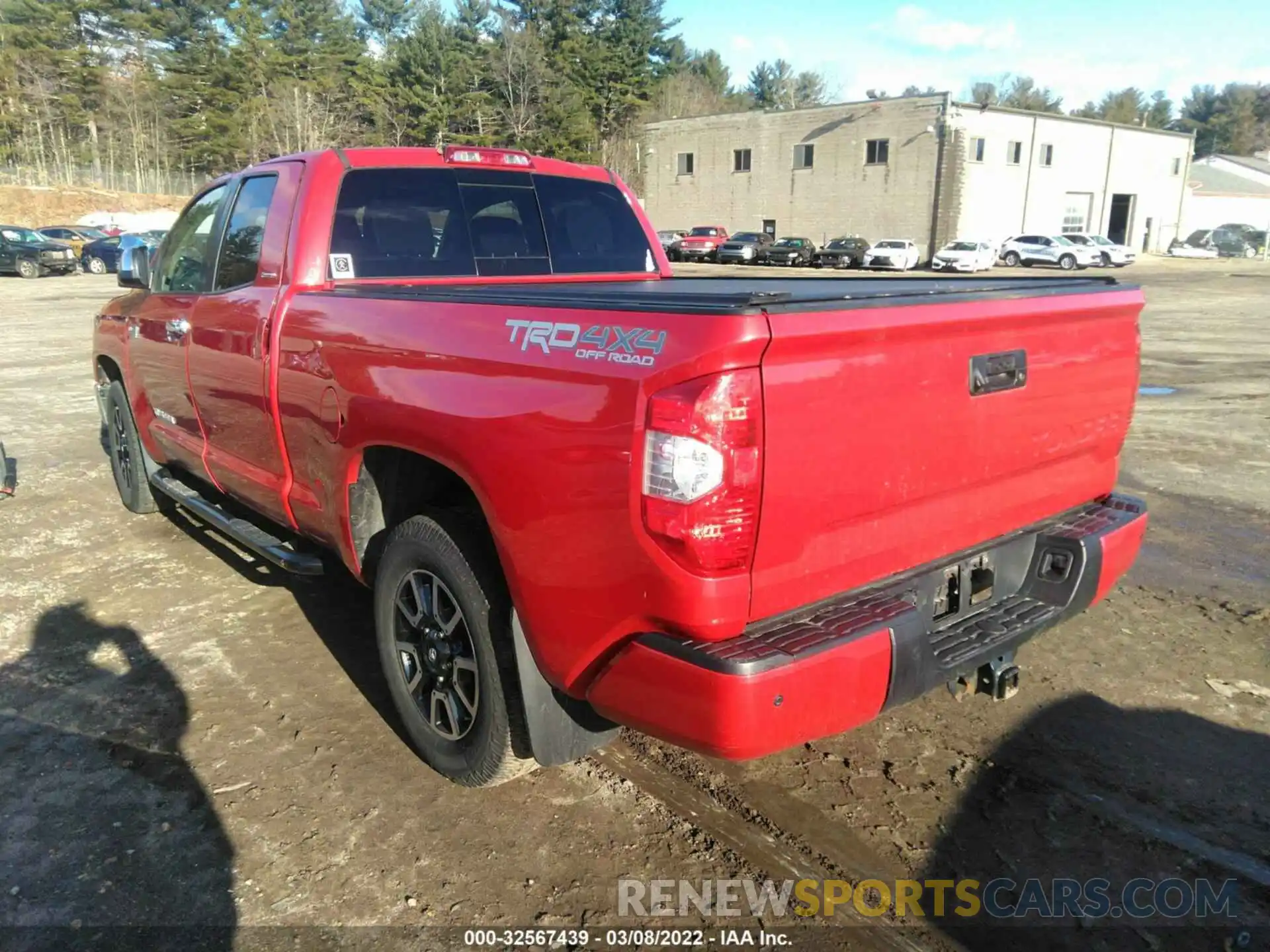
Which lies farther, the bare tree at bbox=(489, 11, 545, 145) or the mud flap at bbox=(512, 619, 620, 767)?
the bare tree at bbox=(489, 11, 545, 145)

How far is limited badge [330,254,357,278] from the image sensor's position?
384 cm

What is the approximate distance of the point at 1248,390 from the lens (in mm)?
10969

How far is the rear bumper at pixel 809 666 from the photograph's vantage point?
7.18 ft

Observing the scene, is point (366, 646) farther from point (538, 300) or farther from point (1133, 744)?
point (1133, 744)

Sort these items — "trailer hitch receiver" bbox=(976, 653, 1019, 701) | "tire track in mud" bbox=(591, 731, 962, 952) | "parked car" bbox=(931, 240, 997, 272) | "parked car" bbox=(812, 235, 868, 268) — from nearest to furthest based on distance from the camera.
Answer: "tire track in mud" bbox=(591, 731, 962, 952) < "trailer hitch receiver" bbox=(976, 653, 1019, 701) < "parked car" bbox=(931, 240, 997, 272) < "parked car" bbox=(812, 235, 868, 268)

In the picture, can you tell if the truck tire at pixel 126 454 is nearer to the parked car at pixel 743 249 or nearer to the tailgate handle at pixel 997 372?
the tailgate handle at pixel 997 372

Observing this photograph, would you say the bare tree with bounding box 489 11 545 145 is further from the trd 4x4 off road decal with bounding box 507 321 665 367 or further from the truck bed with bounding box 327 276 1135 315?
the trd 4x4 off road decal with bounding box 507 321 665 367

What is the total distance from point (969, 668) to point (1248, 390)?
10516 mm

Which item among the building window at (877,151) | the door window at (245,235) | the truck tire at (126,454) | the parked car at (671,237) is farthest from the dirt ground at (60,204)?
the door window at (245,235)

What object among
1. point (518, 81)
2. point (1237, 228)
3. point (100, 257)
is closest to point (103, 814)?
point (100, 257)

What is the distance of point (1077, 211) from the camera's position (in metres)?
54.4

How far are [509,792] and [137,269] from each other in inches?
154

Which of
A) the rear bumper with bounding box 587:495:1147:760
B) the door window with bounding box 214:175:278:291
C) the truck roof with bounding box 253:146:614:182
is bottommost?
the rear bumper with bounding box 587:495:1147:760

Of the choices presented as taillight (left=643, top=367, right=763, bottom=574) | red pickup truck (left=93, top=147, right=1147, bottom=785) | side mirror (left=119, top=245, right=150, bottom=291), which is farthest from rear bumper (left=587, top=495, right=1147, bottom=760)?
side mirror (left=119, top=245, right=150, bottom=291)
